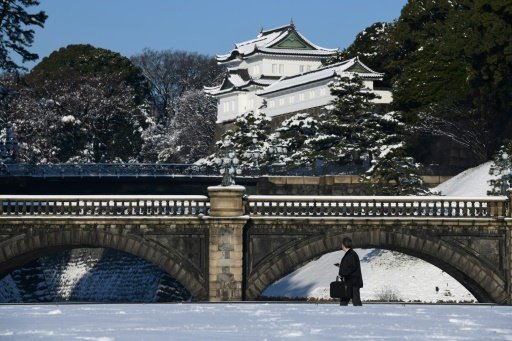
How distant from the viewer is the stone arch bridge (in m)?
55.2

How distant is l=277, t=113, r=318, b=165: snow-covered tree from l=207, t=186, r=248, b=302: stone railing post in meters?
39.6

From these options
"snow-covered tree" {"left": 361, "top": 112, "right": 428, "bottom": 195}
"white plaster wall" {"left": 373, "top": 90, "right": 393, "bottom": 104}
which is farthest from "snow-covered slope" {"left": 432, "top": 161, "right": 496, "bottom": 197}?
"white plaster wall" {"left": 373, "top": 90, "right": 393, "bottom": 104}

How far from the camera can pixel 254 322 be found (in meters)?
29.6

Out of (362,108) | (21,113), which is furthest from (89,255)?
(21,113)

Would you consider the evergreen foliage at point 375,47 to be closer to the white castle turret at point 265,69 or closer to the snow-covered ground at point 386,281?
the white castle turret at point 265,69

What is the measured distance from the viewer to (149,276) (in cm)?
8506

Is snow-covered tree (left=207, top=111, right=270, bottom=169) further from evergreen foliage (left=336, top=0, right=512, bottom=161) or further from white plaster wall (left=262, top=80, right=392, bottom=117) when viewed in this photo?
evergreen foliage (left=336, top=0, right=512, bottom=161)

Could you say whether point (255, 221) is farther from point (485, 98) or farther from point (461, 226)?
point (485, 98)

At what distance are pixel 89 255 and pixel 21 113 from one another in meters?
36.3

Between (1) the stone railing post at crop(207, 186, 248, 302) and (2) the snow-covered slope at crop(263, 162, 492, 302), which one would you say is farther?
(2) the snow-covered slope at crop(263, 162, 492, 302)

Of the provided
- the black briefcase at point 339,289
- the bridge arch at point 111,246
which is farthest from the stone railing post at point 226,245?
the black briefcase at point 339,289

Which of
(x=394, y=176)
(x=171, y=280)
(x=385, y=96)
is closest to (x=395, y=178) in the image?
(x=394, y=176)

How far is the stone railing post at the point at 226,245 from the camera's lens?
5509 cm

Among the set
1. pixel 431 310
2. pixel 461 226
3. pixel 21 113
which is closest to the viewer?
pixel 431 310
